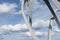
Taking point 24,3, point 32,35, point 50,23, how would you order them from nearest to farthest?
point 32,35 < point 24,3 < point 50,23

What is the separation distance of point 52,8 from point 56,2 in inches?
15.4

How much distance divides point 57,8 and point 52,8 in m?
0.36

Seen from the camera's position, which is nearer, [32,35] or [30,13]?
[32,35]

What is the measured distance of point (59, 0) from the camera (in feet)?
23.7

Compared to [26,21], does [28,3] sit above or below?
above

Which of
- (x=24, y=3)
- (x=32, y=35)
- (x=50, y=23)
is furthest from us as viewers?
(x=50, y=23)

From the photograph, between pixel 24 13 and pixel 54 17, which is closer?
pixel 24 13

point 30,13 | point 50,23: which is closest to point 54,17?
point 50,23

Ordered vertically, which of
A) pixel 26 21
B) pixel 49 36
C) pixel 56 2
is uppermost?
pixel 56 2

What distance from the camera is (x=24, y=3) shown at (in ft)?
22.6

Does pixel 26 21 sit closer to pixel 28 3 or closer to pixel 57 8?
pixel 28 3

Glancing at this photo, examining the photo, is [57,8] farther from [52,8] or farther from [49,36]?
[49,36]

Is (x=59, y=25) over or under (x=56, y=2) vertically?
under

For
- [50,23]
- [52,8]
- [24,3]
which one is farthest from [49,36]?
[24,3]
